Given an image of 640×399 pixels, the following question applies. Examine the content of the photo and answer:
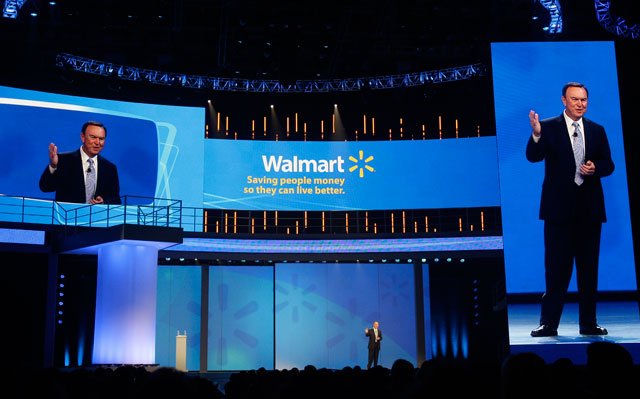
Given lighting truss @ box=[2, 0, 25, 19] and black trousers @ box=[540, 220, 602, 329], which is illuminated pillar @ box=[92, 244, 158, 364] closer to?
lighting truss @ box=[2, 0, 25, 19]

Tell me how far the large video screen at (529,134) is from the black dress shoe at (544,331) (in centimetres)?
60

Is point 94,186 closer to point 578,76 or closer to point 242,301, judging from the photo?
point 242,301

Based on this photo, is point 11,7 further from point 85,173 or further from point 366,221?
point 366,221

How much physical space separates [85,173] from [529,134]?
39.2 ft

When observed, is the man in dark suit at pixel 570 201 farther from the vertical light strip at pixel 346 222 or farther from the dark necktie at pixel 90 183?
the dark necktie at pixel 90 183

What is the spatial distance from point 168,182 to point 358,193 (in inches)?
213

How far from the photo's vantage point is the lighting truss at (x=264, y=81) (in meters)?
20.9

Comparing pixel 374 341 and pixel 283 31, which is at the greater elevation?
pixel 283 31

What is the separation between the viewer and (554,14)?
1636 cm

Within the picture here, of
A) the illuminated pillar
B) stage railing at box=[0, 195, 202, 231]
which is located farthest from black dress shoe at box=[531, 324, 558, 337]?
stage railing at box=[0, 195, 202, 231]

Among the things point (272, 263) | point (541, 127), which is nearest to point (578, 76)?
point (541, 127)

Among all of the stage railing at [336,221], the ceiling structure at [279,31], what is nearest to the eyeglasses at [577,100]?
the ceiling structure at [279,31]

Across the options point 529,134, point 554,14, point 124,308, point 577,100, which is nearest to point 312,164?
point 124,308

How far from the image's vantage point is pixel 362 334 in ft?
70.1
